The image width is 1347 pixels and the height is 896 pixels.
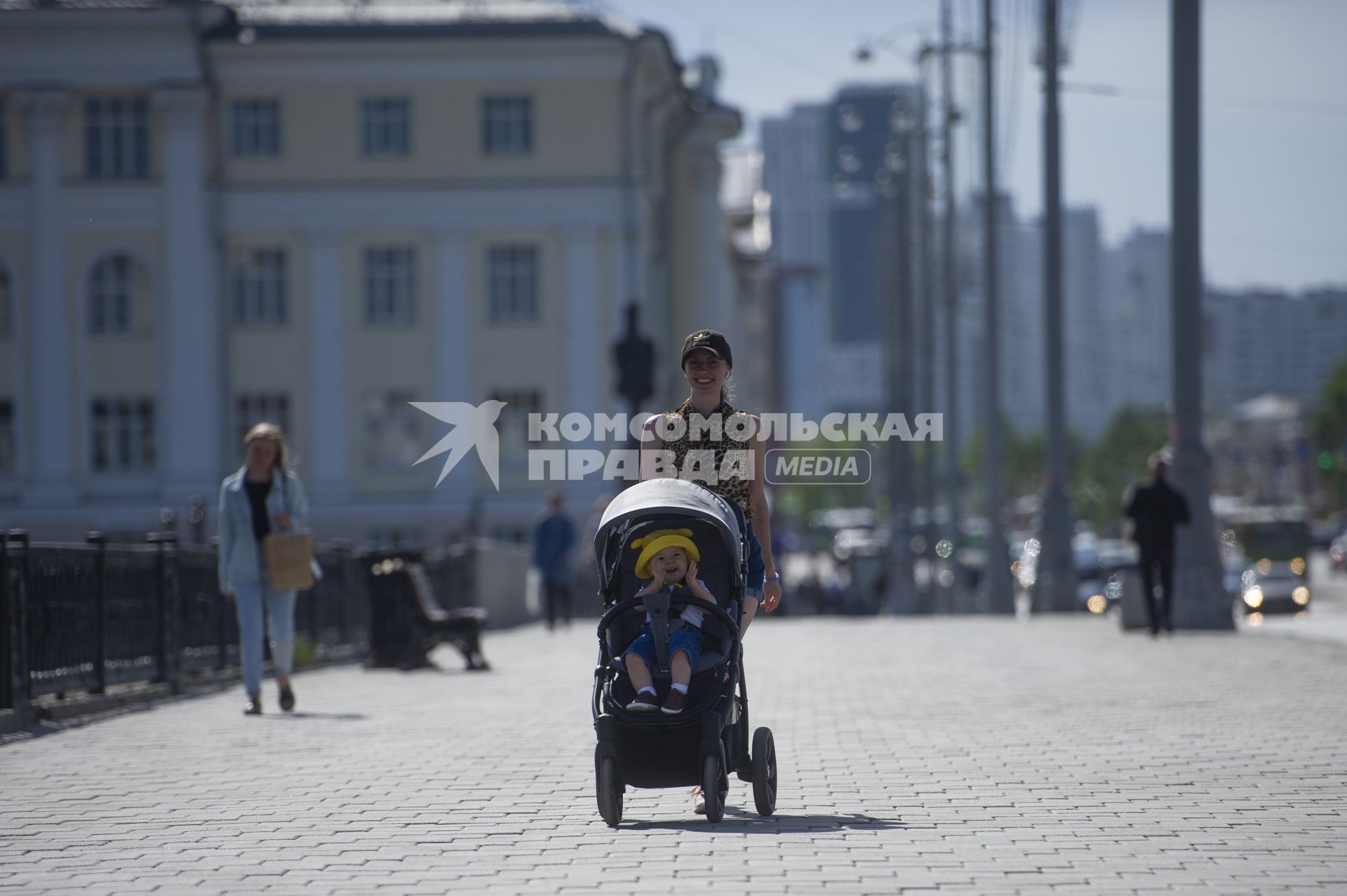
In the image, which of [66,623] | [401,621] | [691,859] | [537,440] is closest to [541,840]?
[691,859]

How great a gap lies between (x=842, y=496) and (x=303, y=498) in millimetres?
152382

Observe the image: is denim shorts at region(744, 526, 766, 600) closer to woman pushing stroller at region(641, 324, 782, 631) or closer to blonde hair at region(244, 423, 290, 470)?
woman pushing stroller at region(641, 324, 782, 631)

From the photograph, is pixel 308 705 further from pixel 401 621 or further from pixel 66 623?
pixel 401 621

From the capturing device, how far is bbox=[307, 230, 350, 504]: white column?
4838cm

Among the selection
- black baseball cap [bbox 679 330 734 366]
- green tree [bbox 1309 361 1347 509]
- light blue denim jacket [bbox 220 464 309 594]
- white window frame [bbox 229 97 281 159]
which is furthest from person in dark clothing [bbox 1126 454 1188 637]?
green tree [bbox 1309 361 1347 509]

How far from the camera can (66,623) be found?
1266 cm

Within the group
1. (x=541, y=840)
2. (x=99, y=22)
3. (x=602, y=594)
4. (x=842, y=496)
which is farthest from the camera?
(x=842, y=496)

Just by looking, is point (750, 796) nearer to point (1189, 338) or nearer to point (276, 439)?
point (276, 439)

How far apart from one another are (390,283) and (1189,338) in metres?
30.7

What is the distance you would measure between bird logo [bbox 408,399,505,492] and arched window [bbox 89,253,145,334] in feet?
23.8

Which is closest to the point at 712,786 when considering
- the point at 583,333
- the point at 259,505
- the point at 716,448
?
the point at 716,448

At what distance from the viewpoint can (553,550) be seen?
26.2m

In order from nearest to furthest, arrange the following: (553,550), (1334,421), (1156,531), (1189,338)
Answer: (1156,531) → (1189,338) → (553,550) → (1334,421)

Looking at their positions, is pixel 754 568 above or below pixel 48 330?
below
